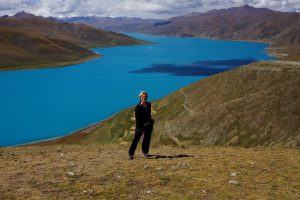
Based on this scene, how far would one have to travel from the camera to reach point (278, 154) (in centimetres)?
2288

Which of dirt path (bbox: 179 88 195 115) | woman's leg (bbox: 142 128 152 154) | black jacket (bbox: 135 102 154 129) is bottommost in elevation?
dirt path (bbox: 179 88 195 115)

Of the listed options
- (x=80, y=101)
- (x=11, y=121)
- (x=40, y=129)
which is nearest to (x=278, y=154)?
(x=40, y=129)

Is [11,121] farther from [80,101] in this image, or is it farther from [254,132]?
[254,132]

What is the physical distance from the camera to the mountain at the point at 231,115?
5575 centimetres

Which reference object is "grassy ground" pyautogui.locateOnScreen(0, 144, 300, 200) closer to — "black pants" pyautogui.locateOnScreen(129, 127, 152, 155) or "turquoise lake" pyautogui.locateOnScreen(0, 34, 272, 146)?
"black pants" pyautogui.locateOnScreen(129, 127, 152, 155)

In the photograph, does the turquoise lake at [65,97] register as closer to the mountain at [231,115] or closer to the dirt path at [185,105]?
the mountain at [231,115]

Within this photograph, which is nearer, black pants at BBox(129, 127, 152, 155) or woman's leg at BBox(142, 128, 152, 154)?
black pants at BBox(129, 127, 152, 155)

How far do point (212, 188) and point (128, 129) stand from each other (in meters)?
60.8

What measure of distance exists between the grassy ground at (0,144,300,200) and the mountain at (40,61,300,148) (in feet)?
94.3

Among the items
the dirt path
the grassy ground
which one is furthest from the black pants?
the dirt path

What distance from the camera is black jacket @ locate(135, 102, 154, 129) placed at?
64.1 ft

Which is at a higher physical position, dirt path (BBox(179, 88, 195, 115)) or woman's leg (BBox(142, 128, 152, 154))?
woman's leg (BBox(142, 128, 152, 154))

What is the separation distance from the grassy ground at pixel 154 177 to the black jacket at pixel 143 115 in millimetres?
1831

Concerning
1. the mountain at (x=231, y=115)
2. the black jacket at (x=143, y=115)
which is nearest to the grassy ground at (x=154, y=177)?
the black jacket at (x=143, y=115)
